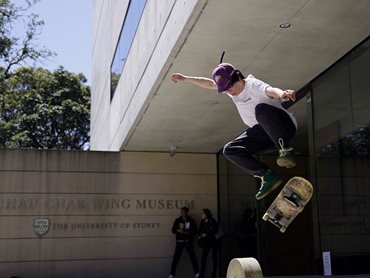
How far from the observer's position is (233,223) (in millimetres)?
15445

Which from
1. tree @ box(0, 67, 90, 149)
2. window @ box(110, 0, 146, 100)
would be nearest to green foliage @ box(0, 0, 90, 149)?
tree @ box(0, 67, 90, 149)

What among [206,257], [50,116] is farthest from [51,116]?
[206,257]

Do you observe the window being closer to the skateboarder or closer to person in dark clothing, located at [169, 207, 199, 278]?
person in dark clothing, located at [169, 207, 199, 278]

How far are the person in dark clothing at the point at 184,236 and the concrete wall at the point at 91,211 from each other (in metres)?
0.76

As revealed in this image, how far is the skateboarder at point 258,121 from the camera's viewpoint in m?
5.18

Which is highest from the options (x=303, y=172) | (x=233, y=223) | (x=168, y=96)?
(x=168, y=96)

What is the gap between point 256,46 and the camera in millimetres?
8148

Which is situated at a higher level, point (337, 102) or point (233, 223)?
point (337, 102)

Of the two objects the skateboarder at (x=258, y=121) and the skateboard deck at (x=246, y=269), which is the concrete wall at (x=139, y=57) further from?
the skateboard deck at (x=246, y=269)

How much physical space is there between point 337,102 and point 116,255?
7.95 metres

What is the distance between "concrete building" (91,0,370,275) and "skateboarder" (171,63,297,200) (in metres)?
1.70

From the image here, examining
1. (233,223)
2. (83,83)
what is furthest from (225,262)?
(83,83)

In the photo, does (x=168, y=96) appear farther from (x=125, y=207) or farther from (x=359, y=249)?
(x=125, y=207)

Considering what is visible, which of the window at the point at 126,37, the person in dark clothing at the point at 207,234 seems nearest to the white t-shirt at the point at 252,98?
the window at the point at 126,37
